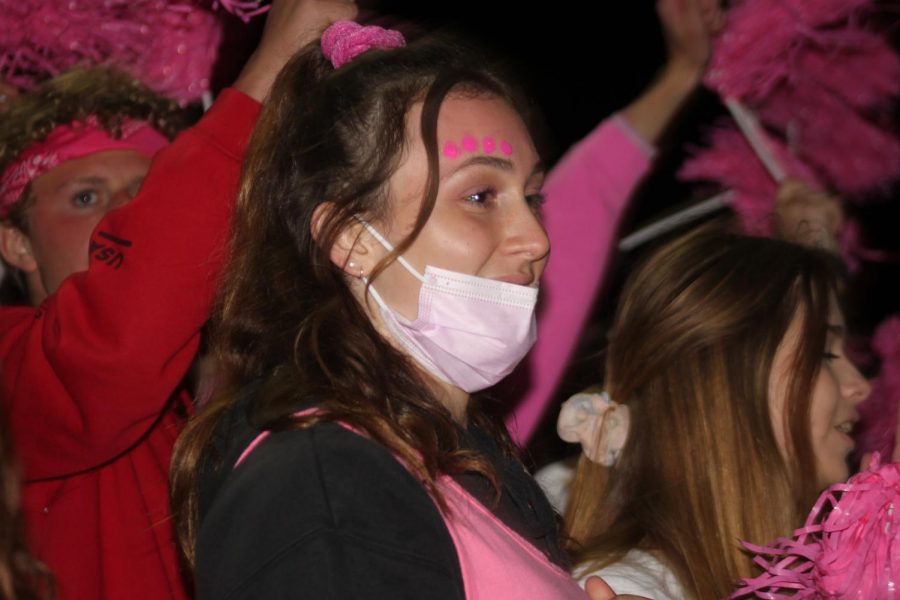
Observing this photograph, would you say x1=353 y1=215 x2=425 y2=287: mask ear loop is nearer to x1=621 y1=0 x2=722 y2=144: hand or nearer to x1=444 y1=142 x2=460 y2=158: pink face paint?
x1=444 y1=142 x2=460 y2=158: pink face paint

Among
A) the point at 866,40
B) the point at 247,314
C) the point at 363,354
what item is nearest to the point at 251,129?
the point at 247,314

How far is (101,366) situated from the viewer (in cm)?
201

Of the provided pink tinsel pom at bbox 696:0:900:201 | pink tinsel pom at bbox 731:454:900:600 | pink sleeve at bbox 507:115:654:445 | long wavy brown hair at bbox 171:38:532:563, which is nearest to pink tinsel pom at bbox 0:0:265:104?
long wavy brown hair at bbox 171:38:532:563

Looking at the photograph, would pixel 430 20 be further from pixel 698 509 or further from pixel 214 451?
pixel 214 451

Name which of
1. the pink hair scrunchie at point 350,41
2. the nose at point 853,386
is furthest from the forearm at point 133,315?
the nose at point 853,386

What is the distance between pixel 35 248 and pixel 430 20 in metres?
1.15

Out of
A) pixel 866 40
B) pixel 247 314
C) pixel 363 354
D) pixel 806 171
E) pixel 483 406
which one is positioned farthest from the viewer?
pixel 806 171

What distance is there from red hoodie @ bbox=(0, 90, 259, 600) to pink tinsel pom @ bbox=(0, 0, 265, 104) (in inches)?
21.4

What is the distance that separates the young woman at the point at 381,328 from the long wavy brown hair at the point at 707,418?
0.42m

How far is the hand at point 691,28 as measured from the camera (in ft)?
9.83

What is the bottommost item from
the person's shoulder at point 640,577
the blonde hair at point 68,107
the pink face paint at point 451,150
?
the person's shoulder at point 640,577

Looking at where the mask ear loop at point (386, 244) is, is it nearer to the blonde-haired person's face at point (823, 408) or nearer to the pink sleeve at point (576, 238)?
the blonde-haired person's face at point (823, 408)

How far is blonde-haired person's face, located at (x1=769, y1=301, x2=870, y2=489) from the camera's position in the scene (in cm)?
239

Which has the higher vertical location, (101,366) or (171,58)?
(171,58)
